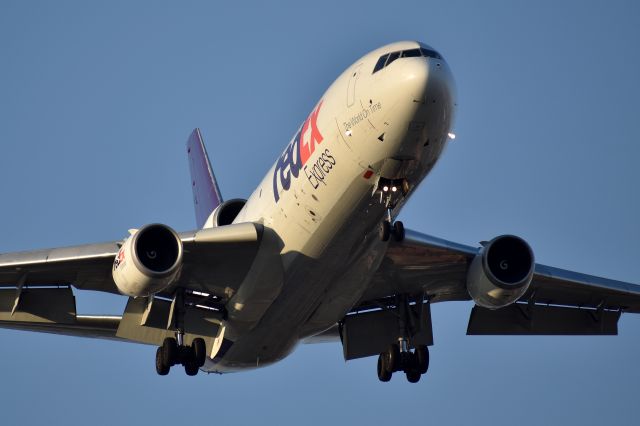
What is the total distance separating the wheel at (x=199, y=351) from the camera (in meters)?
30.2

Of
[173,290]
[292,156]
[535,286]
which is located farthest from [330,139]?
[535,286]

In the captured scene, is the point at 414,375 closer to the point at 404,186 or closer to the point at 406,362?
the point at 406,362

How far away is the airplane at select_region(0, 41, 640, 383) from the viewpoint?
82.2ft

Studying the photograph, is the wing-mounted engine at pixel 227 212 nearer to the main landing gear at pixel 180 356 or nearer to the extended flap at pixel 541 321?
the main landing gear at pixel 180 356

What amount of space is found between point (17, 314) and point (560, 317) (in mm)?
14068

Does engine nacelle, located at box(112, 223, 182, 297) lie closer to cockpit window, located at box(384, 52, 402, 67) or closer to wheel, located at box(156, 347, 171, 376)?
wheel, located at box(156, 347, 171, 376)

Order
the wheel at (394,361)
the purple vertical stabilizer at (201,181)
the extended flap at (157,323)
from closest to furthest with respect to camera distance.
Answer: the extended flap at (157,323) → the wheel at (394,361) → the purple vertical stabilizer at (201,181)

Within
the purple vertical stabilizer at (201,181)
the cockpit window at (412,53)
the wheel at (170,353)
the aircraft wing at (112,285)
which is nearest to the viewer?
the cockpit window at (412,53)

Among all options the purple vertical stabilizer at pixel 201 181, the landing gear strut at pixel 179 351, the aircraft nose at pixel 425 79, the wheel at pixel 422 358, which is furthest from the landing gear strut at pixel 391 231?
the purple vertical stabilizer at pixel 201 181

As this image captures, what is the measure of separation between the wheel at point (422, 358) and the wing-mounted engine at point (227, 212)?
5644 millimetres

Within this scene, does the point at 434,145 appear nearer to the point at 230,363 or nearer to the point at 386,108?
the point at 386,108

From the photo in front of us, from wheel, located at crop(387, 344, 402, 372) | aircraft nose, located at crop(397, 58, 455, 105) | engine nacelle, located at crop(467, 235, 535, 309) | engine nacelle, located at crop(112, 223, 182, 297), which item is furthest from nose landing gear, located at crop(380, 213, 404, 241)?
wheel, located at crop(387, 344, 402, 372)

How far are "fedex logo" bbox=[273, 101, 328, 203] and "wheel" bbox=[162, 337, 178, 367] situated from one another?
4.86m

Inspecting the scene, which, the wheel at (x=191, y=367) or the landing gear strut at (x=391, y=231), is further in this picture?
the wheel at (x=191, y=367)
